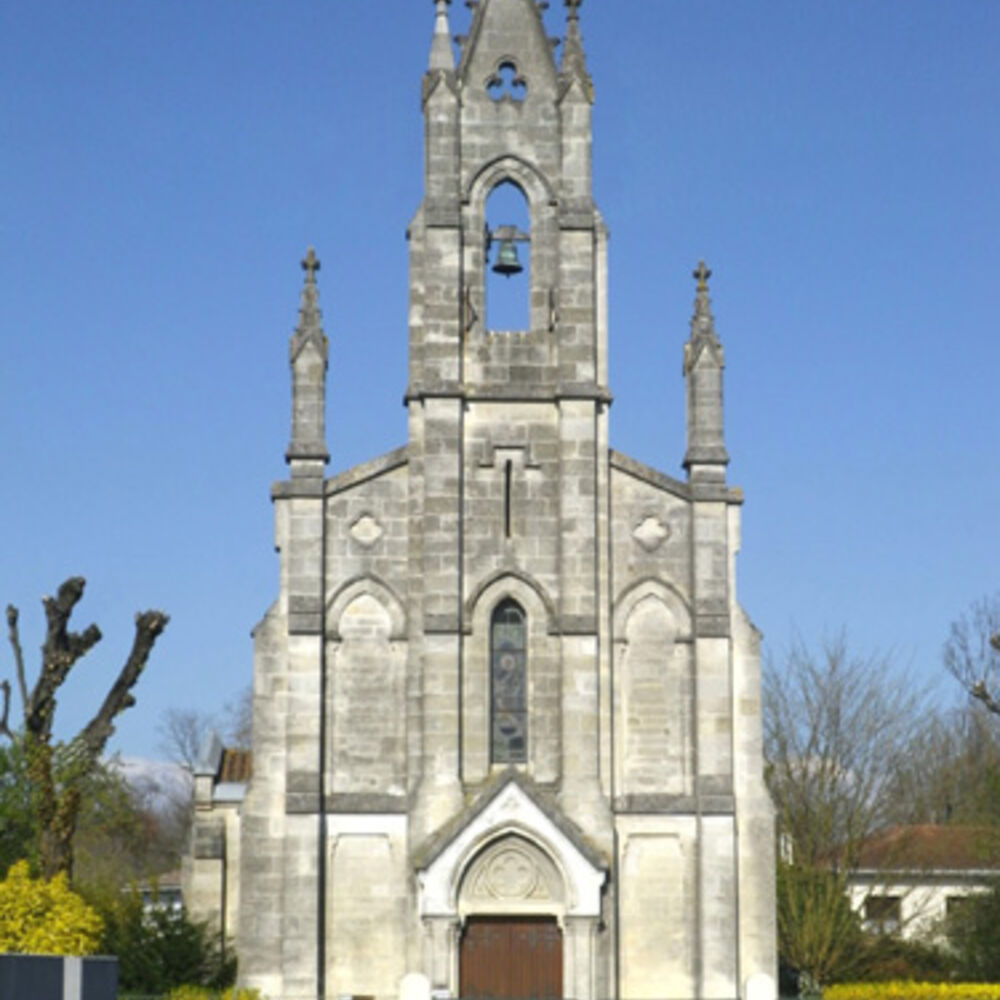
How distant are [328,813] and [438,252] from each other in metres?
10.7

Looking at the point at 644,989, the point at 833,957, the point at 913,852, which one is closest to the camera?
the point at 644,989

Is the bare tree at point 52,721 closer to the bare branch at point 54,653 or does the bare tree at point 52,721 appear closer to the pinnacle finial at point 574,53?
the bare branch at point 54,653

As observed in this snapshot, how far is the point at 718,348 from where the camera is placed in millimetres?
38969

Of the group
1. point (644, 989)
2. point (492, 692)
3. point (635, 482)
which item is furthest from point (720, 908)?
point (635, 482)

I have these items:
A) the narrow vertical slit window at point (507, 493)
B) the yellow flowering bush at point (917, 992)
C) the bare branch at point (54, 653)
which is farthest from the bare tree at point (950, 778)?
the bare branch at point (54, 653)

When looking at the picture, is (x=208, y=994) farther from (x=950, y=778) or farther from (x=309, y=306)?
(x=950, y=778)

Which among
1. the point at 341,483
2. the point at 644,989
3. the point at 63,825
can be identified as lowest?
A: the point at 644,989

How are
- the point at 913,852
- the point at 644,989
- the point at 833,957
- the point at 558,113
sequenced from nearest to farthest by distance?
the point at 644,989 < the point at 558,113 < the point at 833,957 < the point at 913,852

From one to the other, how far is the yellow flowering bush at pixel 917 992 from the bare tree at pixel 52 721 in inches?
586

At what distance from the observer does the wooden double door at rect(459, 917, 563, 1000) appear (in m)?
36.6

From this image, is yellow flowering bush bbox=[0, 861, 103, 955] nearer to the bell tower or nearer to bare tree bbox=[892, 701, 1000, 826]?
the bell tower

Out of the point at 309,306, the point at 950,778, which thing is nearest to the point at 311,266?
the point at 309,306

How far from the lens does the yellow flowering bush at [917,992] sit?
38.1 m

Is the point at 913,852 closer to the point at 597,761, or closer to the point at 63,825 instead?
the point at 597,761
